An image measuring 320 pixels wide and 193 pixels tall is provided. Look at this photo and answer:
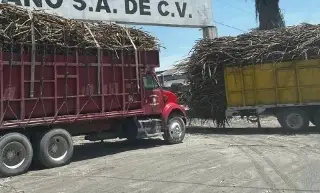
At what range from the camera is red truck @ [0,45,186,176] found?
34.2 feet

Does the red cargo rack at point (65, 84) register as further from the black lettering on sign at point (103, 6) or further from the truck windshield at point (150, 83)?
the black lettering on sign at point (103, 6)

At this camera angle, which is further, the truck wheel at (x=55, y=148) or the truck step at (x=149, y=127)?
the truck step at (x=149, y=127)

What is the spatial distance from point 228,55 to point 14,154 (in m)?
10.5

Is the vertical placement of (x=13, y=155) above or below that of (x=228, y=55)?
below

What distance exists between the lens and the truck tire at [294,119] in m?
17.1

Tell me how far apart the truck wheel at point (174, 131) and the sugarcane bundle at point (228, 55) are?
4289 millimetres

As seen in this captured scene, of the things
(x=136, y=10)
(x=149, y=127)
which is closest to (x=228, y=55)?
(x=136, y=10)

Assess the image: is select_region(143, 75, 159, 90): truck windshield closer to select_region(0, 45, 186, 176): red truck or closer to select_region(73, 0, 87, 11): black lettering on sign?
select_region(0, 45, 186, 176): red truck

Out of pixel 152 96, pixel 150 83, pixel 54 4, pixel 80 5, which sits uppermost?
pixel 80 5

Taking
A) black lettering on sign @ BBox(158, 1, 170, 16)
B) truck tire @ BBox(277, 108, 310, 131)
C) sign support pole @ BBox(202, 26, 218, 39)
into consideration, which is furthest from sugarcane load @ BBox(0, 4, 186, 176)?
sign support pole @ BBox(202, 26, 218, 39)

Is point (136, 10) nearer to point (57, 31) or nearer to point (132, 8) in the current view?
point (132, 8)

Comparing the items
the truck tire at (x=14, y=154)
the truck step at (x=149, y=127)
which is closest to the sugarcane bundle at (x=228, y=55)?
the truck step at (x=149, y=127)

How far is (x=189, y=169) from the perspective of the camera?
9719 mm

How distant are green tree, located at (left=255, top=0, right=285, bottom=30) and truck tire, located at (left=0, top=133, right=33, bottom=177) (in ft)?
52.6
